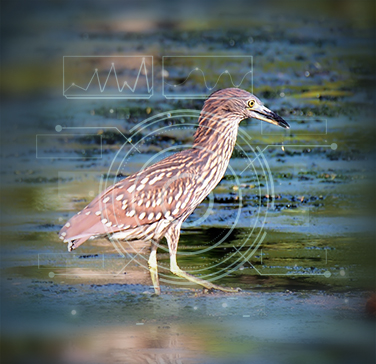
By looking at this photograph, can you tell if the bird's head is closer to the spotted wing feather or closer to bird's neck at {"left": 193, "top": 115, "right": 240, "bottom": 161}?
bird's neck at {"left": 193, "top": 115, "right": 240, "bottom": 161}

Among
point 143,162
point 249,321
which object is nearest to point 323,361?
point 249,321

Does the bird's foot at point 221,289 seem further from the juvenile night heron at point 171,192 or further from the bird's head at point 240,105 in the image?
the bird's head at point 240,105

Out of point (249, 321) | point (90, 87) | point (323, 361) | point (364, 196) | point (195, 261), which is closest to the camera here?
point (323, 361)

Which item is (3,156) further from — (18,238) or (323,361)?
(323,361)

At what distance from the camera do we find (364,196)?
32.3 ft

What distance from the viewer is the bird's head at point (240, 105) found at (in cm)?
771

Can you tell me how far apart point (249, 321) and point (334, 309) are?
0.79 metres
